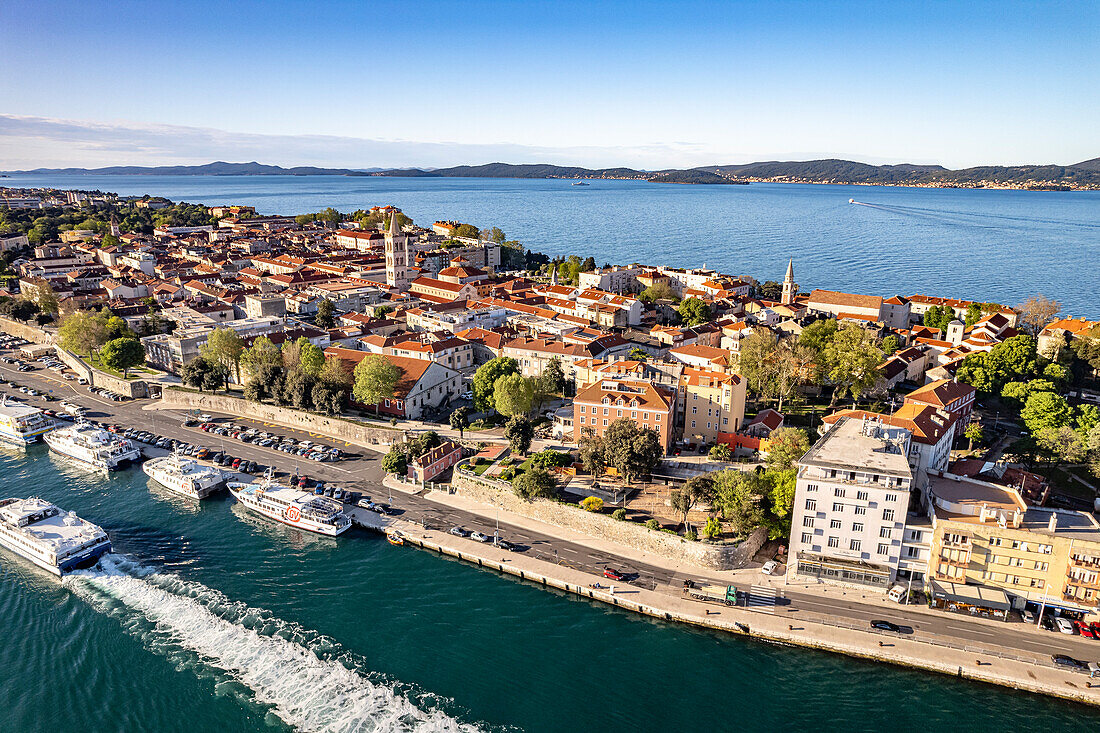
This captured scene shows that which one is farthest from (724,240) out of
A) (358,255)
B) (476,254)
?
(358,255)

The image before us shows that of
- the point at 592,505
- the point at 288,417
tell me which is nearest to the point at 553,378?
the point at 592,505

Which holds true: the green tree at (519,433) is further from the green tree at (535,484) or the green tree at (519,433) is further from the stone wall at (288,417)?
the stone wall at (288,417)

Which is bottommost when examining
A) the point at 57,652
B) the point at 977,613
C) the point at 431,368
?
the point at 57,652

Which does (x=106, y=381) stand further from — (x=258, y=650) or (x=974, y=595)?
(x=974, y=595)

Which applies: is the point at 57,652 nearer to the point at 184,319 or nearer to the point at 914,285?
the point at 184,319

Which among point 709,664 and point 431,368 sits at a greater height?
point 431,368

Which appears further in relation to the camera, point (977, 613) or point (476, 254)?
point (476, 254)

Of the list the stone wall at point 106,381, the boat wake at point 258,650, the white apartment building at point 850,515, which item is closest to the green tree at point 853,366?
the white apartment building at point 850,515
